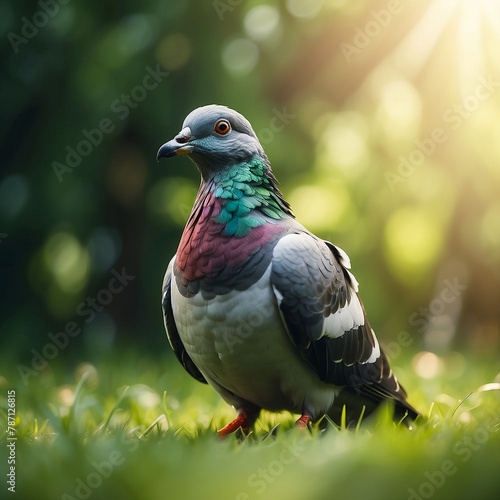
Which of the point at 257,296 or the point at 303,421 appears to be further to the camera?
the point at 303,421

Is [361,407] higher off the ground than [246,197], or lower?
lower

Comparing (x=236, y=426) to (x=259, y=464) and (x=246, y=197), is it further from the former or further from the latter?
(x=246, y=197)

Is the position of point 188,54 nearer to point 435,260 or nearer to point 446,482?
point 435,260

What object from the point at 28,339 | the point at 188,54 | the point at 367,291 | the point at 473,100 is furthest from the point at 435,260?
the point at 28,339

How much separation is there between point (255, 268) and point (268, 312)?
0.18 meters

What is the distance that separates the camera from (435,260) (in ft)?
20.2

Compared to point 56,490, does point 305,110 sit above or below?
above
